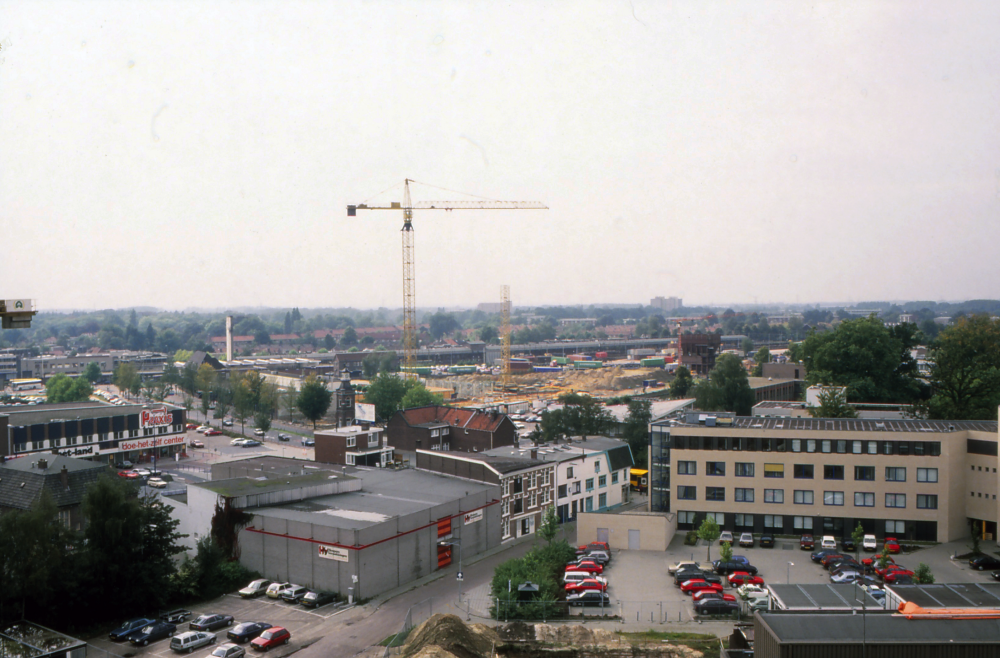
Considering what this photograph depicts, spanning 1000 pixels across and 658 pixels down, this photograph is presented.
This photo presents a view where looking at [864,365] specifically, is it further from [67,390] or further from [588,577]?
[67,390]

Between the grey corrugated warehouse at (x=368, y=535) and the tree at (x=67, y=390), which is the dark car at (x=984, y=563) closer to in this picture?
the grey corrugated warehouse at (x=368, y=535)

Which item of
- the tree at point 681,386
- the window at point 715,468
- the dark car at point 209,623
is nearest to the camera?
the dark car at point 209,623

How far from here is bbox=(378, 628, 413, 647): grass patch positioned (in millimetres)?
10961

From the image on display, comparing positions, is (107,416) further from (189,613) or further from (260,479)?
(189,613)

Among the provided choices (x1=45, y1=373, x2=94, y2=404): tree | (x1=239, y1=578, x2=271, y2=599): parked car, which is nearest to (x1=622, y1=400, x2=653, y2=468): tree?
(x1=239, y1=578, x2=271, y2=599): parked car

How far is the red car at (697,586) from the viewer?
13.4 metres

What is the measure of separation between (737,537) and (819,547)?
5.49ft

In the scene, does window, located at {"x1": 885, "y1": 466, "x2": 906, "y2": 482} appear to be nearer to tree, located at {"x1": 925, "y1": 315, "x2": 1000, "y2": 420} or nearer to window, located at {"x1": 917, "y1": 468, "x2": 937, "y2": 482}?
window, located at {"x1": 917, "y1": 468, "x2": 937, "y2": 482}

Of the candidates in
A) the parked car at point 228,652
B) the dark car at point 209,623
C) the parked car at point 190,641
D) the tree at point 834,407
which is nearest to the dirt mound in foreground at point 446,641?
the parked car at point 228,652

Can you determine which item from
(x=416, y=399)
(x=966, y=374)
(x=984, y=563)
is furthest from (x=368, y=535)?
(x=416, y=399)

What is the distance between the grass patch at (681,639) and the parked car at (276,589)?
5.74 metres

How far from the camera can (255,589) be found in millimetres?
13391

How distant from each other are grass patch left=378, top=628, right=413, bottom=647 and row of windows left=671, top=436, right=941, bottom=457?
347 inches

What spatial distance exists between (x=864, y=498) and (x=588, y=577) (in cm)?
719
